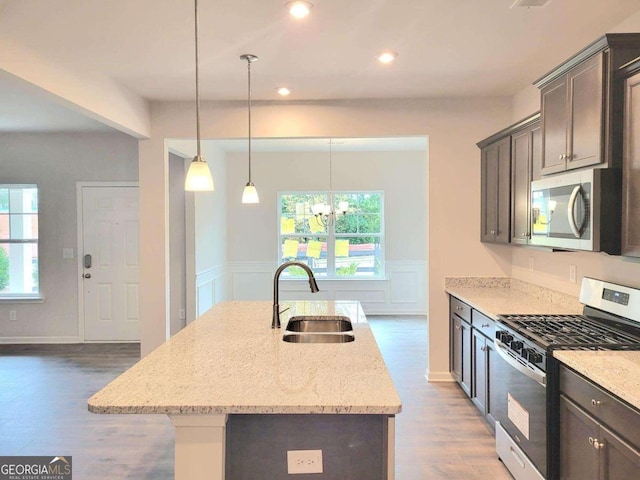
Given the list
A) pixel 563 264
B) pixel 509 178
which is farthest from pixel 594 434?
pixel 509 178

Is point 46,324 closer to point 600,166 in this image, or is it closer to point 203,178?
point 203,178

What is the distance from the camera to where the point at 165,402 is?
148cm

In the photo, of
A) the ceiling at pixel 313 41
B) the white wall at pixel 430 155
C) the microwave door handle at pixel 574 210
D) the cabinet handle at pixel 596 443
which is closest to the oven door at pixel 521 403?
the cabinet handle at pixel 596 443

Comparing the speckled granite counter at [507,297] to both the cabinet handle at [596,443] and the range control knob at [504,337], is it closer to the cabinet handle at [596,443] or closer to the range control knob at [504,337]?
the range control knob at [504,337]

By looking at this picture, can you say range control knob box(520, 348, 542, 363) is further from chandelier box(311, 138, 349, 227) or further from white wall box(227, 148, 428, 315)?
white wall box(227, 148, 428, 315)

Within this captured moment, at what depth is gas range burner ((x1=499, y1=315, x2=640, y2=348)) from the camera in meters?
2.20

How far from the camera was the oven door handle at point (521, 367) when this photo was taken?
7.25 ft

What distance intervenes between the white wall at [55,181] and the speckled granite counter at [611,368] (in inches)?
201

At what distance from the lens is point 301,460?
1.69 m

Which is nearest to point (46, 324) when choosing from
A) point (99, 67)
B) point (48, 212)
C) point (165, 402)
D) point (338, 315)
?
point (48, 212)

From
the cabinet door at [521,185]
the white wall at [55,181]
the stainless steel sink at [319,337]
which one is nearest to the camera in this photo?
the stainless steel sink at [319,337]

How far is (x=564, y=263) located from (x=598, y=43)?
1655 mm

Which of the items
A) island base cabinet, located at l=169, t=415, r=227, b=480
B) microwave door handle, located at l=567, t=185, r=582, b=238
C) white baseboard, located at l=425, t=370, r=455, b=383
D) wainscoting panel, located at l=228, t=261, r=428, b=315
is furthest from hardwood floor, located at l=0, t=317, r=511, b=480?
wainscoting panel, located at l=228, t=261, r=428, b=315

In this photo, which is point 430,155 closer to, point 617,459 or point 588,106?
point 588,106
